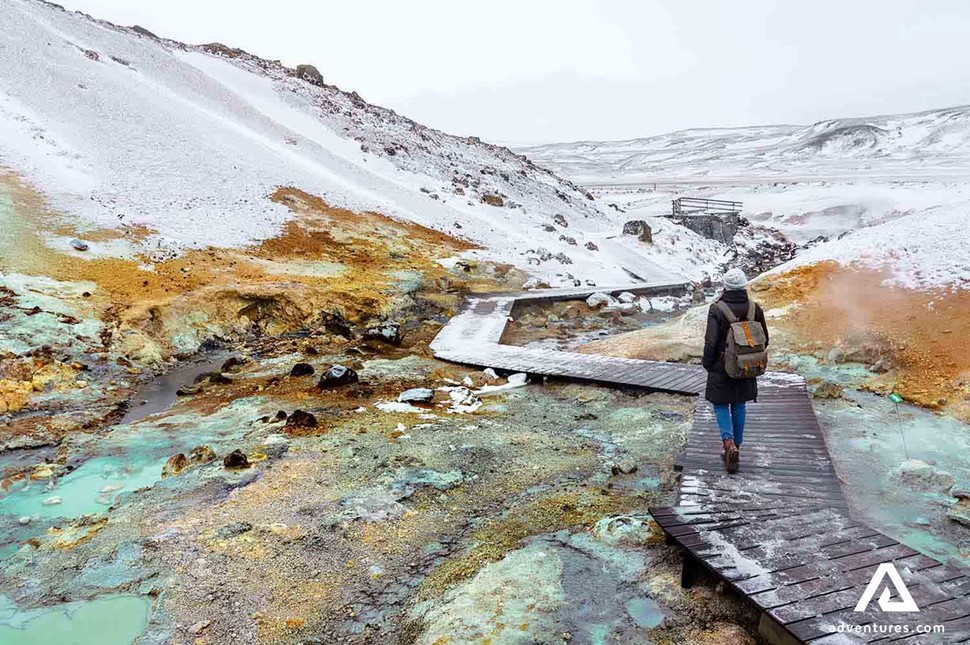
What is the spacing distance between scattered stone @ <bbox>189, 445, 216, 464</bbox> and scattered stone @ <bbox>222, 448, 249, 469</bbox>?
0.30 meters

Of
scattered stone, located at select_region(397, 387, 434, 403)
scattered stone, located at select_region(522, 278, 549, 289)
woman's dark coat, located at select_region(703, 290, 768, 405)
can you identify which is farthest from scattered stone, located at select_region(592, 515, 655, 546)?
scattered stone, located at select_region(522, 278, 549, 289)

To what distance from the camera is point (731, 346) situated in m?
5.29

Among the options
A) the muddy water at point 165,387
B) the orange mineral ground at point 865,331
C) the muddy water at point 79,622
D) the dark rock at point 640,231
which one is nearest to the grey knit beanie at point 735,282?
the orange mineral ground at point 865,331

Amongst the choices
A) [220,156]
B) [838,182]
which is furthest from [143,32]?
[838,182]

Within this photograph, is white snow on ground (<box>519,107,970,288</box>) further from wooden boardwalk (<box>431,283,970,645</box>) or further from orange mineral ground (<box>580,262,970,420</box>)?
wooden boardwalk (<box>431,283,970,645</box>)

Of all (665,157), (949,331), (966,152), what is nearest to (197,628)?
(949,331)

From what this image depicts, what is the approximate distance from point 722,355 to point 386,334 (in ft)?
29.4

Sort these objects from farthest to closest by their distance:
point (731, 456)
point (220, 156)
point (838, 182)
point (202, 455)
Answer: point (838, 182) → point (220, 156) → point (202, 455) → point (731, 456)

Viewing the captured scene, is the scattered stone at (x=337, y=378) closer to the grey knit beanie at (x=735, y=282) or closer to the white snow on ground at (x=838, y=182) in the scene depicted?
the grey knit beanie at (x=735, y=282)

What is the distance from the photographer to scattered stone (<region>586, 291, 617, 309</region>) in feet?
58.3

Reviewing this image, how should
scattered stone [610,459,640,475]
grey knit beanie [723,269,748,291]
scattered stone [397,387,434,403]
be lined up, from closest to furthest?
grey knit beanie [723,269,748,291]
scattered stone [610,459,640,475]
scattered stone [397,387,434,403]

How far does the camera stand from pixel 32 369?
9.68 meters
